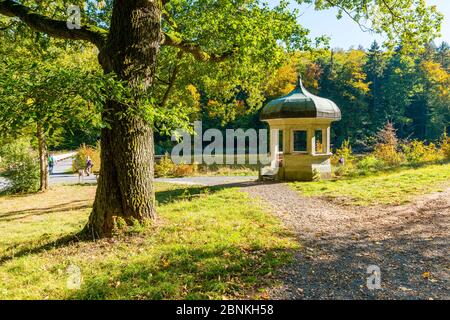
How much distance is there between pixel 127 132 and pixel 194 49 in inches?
141

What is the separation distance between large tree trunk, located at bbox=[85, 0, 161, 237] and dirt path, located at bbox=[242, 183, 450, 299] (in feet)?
10.3

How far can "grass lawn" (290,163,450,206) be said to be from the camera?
9.88m

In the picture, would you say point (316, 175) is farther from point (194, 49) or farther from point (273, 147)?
point (194, 49)

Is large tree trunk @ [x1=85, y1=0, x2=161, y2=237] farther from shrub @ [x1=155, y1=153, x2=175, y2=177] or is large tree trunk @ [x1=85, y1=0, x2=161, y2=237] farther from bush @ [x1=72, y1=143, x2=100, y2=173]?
bush @ [x1=72, y1=143, x2=100, y2=173]

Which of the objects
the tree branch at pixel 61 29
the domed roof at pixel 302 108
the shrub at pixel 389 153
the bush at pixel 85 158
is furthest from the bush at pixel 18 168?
the shrub at pixel 389 153

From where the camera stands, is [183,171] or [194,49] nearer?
[194,49]

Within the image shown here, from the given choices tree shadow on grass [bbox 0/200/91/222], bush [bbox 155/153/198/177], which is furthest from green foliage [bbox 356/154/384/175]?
tree shadow on grass [bbox 0/200/91/222]

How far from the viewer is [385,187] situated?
11.4 metres

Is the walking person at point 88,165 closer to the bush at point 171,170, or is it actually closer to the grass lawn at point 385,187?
the bush at point 171,170

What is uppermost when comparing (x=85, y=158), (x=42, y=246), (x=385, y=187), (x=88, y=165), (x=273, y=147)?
(x=273, y=147)

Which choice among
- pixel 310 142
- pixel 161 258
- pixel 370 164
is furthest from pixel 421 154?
pixel 161 258

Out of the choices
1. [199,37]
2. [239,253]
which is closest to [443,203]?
[239,253]

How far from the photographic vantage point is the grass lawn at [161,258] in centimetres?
409
